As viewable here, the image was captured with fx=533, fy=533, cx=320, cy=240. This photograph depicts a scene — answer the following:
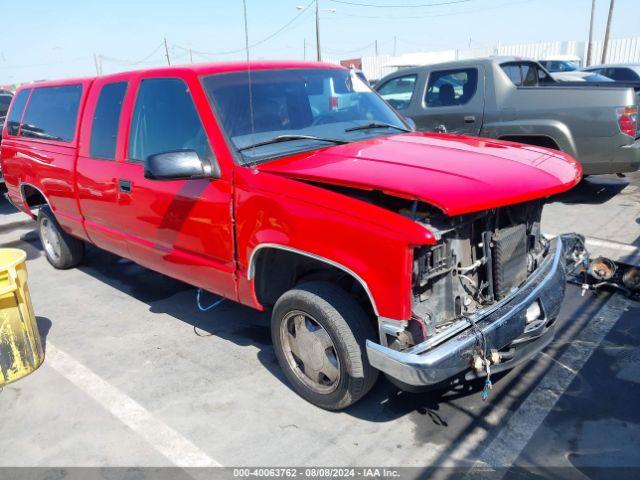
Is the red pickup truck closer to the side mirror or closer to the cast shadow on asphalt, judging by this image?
the side mirror

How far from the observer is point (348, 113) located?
399 centimetres

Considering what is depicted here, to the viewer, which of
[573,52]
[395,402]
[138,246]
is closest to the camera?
[395,402]

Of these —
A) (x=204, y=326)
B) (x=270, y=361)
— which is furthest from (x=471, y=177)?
(x=204, y=326)

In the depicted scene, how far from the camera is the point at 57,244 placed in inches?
236

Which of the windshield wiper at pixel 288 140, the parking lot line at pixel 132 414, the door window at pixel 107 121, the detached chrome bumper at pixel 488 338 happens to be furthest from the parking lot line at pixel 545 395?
the door window at pixel 107 121

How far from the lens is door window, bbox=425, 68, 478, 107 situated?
24.0 feet

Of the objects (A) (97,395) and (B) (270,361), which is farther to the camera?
(B) (270,361)

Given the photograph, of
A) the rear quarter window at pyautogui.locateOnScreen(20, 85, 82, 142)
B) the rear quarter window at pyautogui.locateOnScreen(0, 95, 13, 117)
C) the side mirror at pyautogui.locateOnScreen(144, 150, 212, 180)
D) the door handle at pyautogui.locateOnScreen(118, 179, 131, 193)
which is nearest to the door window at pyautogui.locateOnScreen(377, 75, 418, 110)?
the rear quarter window at pyautogui.locateOnScreen(20, 85, 82, 142)

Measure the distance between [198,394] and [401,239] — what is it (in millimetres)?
1850

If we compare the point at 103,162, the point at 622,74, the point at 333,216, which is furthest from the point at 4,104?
the point at 622,74

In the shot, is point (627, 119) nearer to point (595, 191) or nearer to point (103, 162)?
point (595, 191)

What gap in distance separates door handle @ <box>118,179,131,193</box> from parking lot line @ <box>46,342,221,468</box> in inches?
52.4

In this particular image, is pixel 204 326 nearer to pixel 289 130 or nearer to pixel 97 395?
pixel 97 395

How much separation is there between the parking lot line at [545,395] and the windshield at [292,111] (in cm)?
201
